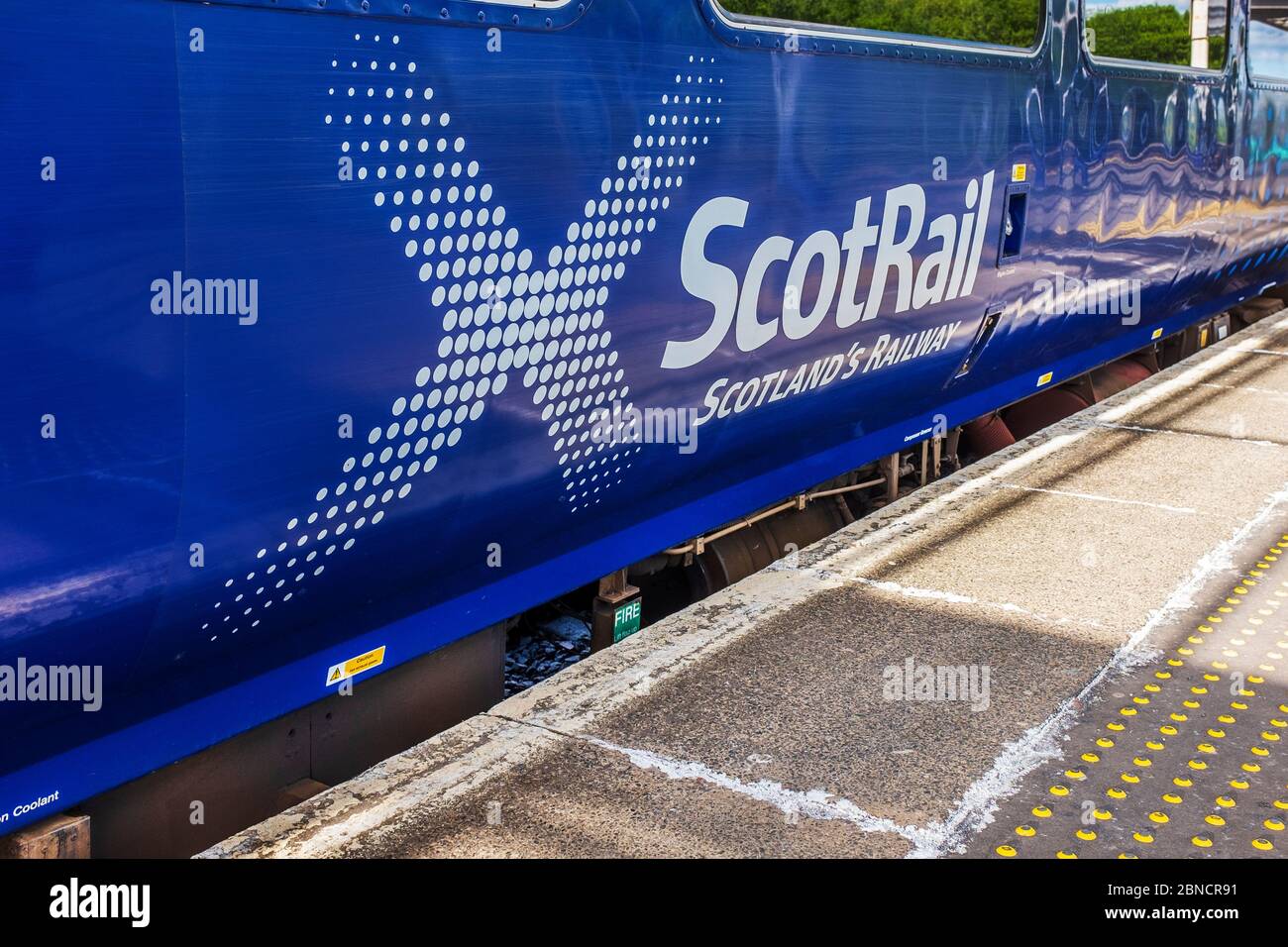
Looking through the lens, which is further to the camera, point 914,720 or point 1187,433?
point 1187,433

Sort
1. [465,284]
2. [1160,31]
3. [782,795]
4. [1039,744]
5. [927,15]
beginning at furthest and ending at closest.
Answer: [1160,31] → [927,15] → [1039,744] → [782,795] → [465,284]

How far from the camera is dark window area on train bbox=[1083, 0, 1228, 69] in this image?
222 inches

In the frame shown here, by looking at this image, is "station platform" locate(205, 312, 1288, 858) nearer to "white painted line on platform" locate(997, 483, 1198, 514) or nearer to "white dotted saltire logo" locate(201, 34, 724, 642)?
"white painted line on platform" locate(997, 483, 1198, 514)

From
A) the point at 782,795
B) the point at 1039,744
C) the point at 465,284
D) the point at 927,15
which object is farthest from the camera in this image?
the point at 927,15

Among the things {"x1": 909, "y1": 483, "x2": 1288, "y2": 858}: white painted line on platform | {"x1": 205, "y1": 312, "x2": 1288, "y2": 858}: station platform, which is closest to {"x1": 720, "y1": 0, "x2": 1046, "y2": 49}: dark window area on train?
{"x1": 205, "y1": 312, "x2": 1288, "y2": 858}: station platform

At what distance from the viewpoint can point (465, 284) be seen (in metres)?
2.71

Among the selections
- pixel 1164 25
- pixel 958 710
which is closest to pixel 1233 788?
pixel 958 710

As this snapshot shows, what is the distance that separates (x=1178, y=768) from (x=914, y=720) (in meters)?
0.59

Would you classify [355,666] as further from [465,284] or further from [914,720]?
[914,720]

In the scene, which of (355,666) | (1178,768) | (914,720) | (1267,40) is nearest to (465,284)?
(355,666)

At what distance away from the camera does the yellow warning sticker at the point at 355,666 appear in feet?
9.38

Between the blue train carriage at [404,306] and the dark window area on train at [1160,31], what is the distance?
1080 millimetres
